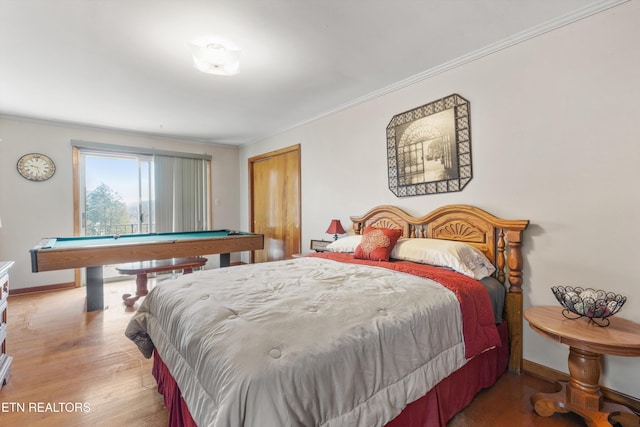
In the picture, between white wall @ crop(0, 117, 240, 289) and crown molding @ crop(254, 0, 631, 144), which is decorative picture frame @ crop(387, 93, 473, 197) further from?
white wall @ crop(0, 117, 240, 289)

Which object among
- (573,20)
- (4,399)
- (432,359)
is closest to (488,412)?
(432,359)

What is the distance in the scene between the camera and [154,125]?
4.25 m

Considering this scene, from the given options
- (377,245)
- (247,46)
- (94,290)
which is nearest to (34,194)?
(94,290)

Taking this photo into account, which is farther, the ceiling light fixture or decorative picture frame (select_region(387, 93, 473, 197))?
decorative picture frame (select_region(387, 93, 473, 197))

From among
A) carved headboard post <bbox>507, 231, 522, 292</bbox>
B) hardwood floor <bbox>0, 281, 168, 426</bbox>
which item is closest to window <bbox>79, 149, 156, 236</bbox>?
hardwood floor <bbox>0, 281, 168, 426</bbox>

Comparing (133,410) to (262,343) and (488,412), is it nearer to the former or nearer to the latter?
(262,343)

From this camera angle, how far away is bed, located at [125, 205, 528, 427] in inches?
34.3

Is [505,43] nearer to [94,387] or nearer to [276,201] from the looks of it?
Result: [276,201]

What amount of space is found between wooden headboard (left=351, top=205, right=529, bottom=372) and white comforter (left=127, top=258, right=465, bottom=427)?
0.83 meters

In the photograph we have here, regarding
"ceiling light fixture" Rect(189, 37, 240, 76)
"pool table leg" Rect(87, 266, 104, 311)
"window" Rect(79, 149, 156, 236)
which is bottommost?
"pool table leg" Rect(87, 266, 104, 311)

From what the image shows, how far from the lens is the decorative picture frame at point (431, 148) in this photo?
2.41 metres

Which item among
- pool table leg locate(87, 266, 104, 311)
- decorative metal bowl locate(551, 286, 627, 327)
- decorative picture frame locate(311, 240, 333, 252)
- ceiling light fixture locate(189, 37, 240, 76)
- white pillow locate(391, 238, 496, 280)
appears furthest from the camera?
decorative picture frame locate(311, 240, 333, 252)

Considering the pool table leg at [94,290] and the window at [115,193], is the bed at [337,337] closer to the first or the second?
the pool table leg at [94,290]

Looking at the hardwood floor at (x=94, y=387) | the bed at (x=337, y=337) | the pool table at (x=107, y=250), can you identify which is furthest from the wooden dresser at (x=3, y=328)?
the bed at (x=337, y=337)
